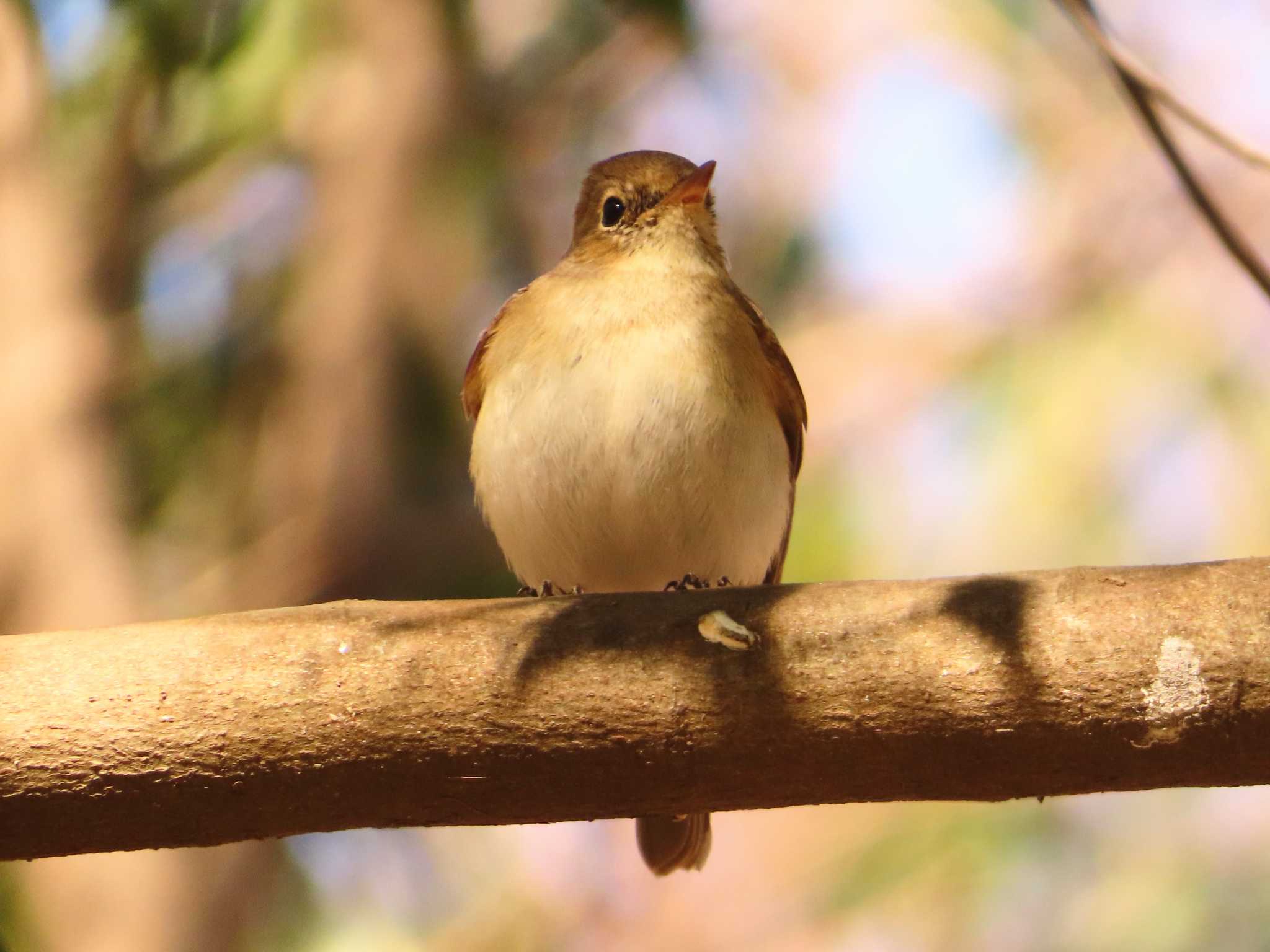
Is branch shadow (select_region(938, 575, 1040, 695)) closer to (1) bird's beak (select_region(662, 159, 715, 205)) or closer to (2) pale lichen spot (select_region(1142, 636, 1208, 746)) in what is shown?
(2) pale lichen spot (select_region(1142, 636, 1208, 746))

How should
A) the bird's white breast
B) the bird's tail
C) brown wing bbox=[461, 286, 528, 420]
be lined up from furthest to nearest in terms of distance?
1. brown wing bbox=[461, 286, 528, 420]
2. the bird's tail
3. the bird's white breast

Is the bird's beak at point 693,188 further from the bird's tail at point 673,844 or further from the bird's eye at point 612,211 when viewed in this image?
the bird's tail at point 673,844

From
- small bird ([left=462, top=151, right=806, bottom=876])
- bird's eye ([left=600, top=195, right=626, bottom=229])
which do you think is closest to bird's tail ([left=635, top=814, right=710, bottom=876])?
small bird ([left=462, top=151, right=806, bottom=876])

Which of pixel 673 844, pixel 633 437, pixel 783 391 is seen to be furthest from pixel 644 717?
pixel 783 391

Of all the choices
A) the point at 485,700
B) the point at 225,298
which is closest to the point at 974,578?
the point at 485,700

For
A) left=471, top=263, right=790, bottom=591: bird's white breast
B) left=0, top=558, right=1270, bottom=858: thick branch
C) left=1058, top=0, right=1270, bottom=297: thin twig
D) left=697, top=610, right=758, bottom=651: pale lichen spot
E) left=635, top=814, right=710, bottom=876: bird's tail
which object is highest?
left=1058, top=0, right=1270, bottom=297: thin twig

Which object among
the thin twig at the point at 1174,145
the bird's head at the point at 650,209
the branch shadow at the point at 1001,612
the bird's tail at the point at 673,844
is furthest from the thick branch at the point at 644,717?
the bird's head at the point at 650,209
